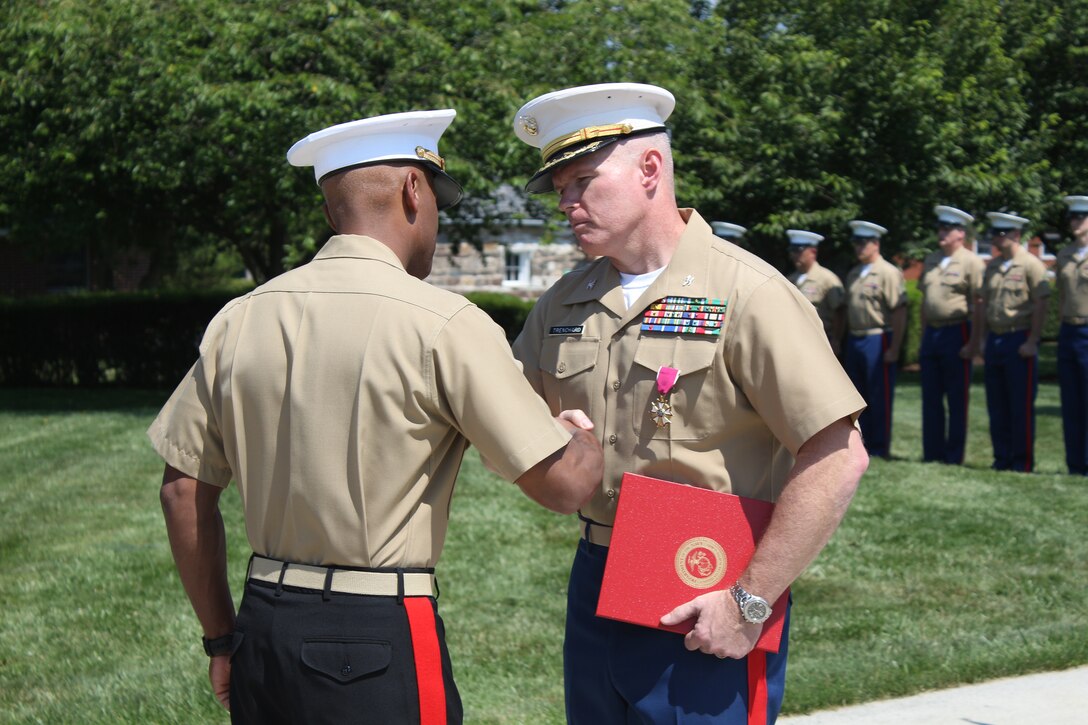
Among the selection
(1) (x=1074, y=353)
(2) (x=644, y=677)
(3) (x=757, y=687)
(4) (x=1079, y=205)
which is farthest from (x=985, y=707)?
(4) (x=1079, y=205)

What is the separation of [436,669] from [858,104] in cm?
1719

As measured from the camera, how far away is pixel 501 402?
246 cm

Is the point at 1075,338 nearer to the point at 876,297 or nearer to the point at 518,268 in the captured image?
the point at 876,297

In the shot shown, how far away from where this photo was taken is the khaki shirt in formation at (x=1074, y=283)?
9953 millimetres

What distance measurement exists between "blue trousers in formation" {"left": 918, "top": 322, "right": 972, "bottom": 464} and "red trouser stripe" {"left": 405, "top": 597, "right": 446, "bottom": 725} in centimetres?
953

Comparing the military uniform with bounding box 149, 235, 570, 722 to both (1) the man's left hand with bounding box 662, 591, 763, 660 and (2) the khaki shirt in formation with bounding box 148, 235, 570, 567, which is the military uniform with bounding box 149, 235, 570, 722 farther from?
(1) the man's left hand with bounding box 662, 591, 763, 660

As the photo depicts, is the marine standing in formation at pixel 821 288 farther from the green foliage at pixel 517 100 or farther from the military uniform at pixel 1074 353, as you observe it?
the green foliage at pixel 517 100

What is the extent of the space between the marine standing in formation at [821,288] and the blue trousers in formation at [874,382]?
214 mm

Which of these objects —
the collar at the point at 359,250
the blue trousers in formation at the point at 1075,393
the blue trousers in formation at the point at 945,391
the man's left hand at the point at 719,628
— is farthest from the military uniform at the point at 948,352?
the collar at the point at 359,250

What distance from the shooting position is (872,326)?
12.0 metres

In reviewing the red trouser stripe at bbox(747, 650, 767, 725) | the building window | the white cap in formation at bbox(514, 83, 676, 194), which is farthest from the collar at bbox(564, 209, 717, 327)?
the building window

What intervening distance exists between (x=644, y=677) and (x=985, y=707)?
262 centimetres

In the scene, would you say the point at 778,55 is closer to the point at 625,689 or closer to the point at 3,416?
the point at 3,416

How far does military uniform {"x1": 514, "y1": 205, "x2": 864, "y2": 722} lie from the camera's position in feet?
8.44
